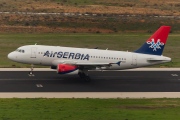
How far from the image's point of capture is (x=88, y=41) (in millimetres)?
85938

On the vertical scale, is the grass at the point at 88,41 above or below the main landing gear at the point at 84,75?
below

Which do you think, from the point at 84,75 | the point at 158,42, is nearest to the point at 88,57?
the point at 84,75

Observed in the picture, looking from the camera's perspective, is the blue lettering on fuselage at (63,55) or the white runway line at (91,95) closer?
the white runway line at (91,95)

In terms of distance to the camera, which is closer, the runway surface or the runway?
the runway

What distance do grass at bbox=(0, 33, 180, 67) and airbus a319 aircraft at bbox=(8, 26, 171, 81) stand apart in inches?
721

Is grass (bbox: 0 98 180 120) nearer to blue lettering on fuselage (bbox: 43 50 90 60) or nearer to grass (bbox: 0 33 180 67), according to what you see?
blue lettering on fuselage (bbox: 43 50 90 60)

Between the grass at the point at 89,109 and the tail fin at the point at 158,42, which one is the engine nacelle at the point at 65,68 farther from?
the tail fin at the point at 158,42

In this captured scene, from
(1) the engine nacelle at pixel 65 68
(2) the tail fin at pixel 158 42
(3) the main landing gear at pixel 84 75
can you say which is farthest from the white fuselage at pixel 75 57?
(1) the engine nacelle at pixel 65 68

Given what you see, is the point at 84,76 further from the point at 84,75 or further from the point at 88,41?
the point at 88,41

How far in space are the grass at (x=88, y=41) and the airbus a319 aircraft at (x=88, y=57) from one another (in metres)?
18.3

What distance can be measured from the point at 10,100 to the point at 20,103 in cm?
154

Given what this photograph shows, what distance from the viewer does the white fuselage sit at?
5184cm

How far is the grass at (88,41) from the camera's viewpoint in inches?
3113

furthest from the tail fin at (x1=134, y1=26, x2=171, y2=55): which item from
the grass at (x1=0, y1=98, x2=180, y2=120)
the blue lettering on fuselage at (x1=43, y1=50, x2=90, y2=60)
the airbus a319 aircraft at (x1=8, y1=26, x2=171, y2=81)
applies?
the grass at (x1=0, y1=98, x2=180, y2=120)
